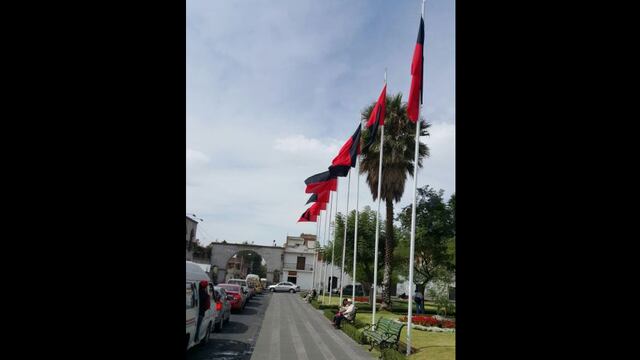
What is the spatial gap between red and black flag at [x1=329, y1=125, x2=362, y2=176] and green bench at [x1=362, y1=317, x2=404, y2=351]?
7.47 metres

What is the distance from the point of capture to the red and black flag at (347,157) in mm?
18505

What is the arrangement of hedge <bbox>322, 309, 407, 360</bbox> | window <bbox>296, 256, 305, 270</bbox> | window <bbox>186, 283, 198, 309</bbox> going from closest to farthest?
window <bbox>186, 283, 198, 309</bbox>
hedge <bbox>322, 309, 407, 360</bbox>
window <bbox>296, 256, 305, 270</bbox>

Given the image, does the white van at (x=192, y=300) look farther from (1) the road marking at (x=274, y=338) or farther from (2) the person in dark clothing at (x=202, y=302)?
(1) the road marking at (x=274, y=338)

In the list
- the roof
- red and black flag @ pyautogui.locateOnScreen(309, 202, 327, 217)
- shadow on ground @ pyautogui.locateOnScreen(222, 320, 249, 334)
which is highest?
red and black flag @ pyautogui.locateOnScreen(309, 202, 327, 217)

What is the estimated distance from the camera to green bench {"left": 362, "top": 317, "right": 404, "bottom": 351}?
12.4 metres

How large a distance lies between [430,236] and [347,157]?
21951mm

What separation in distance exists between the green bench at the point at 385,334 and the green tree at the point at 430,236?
58.1ft

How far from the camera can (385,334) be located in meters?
13.0

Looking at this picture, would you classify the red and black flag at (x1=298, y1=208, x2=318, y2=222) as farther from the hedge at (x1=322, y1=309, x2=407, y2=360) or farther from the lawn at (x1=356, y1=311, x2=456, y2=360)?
the lawn at (x1=356, y1=311, x2=456, y2=360)

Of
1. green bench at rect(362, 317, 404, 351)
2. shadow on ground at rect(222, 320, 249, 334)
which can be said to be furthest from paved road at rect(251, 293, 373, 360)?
shadow on ground at rect(222, 320, 249, 334)

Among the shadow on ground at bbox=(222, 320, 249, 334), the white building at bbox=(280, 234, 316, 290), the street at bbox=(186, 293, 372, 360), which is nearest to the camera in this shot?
the street at bbox=(186, 293, 372, 360)

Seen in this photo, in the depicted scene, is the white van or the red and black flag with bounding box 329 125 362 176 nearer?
the white van

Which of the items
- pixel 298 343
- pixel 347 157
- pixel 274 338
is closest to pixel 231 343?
pixel 274 338
